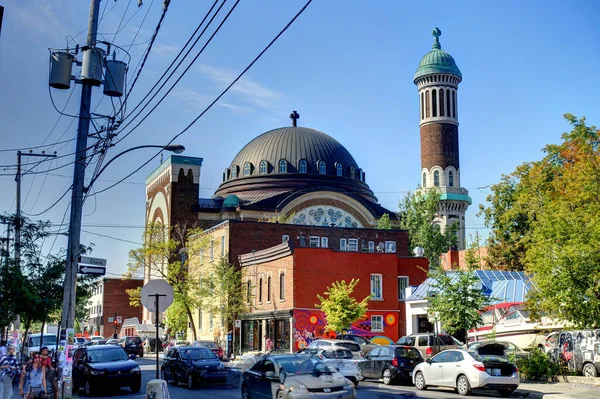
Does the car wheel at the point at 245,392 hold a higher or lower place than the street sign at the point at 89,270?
lower

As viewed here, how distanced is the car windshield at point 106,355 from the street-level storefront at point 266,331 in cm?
2203

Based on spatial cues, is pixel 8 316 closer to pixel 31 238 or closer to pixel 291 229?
pixel 31 238

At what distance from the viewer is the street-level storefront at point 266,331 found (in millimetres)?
48562

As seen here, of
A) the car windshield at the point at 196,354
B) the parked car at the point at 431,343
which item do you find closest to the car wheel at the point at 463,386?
the parked car at the point at 431,343

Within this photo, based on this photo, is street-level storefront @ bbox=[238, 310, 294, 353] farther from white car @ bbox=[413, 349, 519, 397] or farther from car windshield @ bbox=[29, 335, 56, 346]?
white car @ bbox=[413, 349, 519, 397]

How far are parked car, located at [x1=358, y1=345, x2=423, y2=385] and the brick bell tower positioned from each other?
71686 mm

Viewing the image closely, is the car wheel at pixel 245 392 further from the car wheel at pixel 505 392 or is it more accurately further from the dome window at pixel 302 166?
the dome window at pixel 302 166

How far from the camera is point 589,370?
24531 mm

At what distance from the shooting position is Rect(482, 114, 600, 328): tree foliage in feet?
85.6

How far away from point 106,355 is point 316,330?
82.8ft

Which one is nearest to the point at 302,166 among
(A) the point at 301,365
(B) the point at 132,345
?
(B) the point at 132,345

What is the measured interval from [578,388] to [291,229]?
41.3 metres

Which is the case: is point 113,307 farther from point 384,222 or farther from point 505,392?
point 505,392

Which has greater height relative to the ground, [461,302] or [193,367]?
[461,302]
